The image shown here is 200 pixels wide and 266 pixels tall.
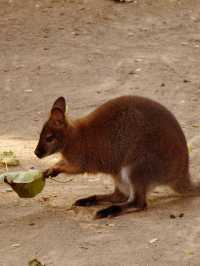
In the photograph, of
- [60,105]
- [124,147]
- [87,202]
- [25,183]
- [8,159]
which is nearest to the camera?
[25,183]

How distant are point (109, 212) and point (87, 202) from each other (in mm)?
314

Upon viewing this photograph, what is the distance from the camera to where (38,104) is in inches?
339

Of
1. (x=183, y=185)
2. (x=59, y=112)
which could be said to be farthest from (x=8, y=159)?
(x=183, y=185)

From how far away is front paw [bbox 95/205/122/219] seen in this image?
5.64 m

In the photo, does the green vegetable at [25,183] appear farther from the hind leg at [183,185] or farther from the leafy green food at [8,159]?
the leafy green food at [8,159]

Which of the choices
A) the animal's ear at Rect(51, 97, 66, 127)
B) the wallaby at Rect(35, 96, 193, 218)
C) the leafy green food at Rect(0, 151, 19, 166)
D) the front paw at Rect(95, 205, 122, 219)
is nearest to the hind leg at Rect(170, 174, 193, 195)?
the wallaby at Rect(35, 96, 193, 218)

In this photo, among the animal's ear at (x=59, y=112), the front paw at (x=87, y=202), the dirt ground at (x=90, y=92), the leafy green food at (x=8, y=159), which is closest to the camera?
the dirt ground at (x=90, y=92)

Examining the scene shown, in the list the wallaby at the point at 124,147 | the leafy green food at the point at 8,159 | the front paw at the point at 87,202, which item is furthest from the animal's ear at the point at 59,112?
the leafy green food at the point at 8,159

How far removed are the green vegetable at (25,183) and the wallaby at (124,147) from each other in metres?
0.23

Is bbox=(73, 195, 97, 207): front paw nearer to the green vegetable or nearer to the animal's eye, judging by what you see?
the green vegetable

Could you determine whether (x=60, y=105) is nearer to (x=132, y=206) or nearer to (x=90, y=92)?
(x=132, y=206)

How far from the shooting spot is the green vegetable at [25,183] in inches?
221

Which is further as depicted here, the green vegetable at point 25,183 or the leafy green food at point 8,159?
the leafy green food at point 8,159

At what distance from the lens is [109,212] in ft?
18.6
